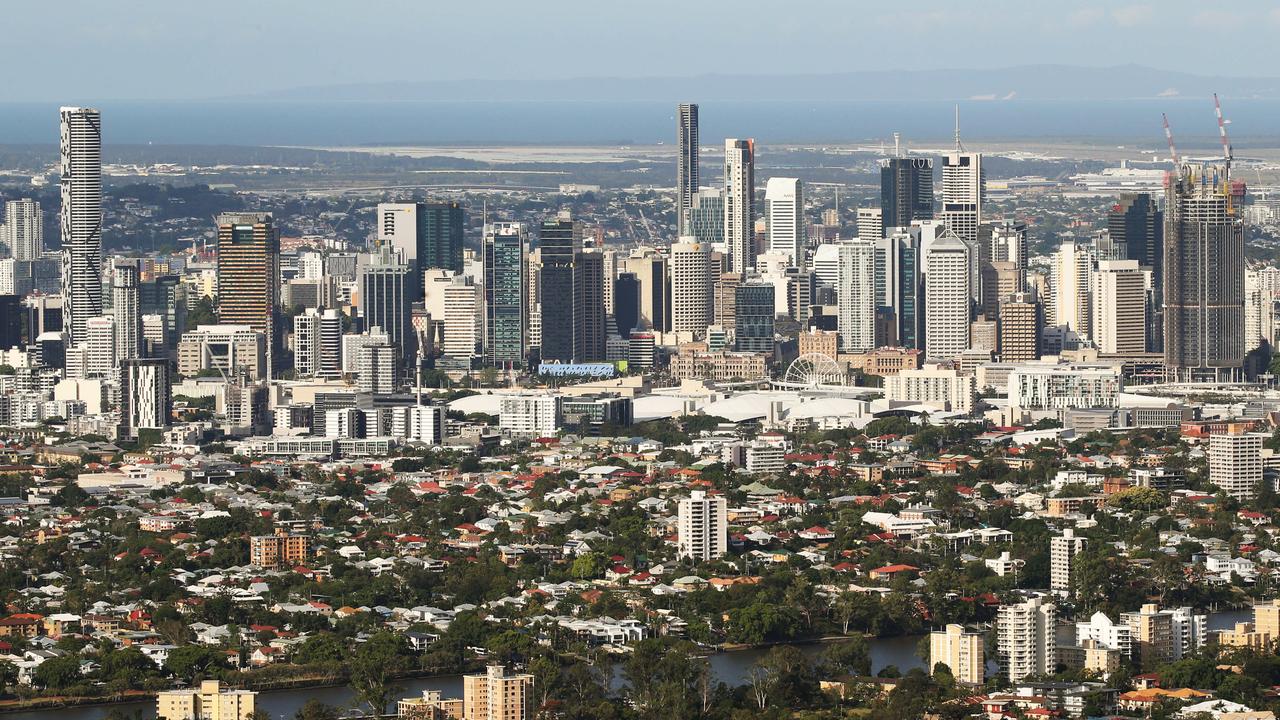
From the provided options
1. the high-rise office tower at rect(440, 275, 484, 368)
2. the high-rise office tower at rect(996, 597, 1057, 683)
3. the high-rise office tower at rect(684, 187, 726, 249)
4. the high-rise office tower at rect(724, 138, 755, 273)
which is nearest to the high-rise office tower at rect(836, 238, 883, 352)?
the high-rise office tower at rect(440, 275, 484, 368)

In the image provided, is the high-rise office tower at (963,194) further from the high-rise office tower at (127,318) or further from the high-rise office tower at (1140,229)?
the high-rise office tower at (127,318)

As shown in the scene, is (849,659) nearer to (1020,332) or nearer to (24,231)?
(1020,332)

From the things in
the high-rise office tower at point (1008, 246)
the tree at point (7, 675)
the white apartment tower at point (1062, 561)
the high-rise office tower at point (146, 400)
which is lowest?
the tree at point (7, 675)

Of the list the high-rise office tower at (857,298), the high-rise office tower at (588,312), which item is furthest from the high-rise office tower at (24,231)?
the high-rise office tower at (857,298)

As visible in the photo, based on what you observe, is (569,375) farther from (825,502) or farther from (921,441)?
(825,502)

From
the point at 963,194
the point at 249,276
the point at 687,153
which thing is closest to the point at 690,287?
the point at 249,276

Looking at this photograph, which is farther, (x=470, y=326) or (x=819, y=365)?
(x=470, y=326)

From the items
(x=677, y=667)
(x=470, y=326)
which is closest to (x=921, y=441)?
(x=470, y=326)
